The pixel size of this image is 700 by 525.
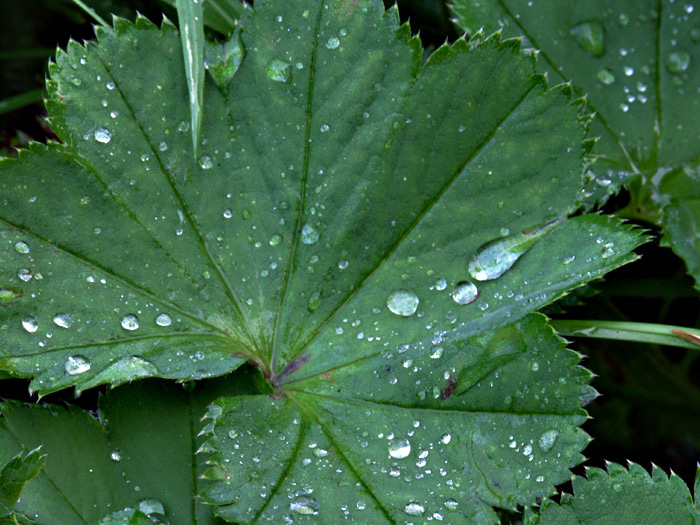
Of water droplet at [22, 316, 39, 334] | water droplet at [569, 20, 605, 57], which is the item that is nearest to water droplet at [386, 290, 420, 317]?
water droplet at [22, 316, 39, 334]

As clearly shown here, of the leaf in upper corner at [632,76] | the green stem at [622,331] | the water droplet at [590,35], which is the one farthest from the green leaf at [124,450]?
the water droplet at [590,35]

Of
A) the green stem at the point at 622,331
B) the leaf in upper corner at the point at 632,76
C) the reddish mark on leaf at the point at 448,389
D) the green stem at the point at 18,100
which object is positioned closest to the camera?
the reddish mark on leaf at the point at 448,389

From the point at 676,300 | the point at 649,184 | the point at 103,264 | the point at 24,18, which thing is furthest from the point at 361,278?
the point at 24,18

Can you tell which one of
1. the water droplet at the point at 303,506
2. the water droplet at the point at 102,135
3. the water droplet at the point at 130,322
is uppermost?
the water droplet at the point at 102,135

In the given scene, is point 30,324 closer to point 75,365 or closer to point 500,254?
point 75,365

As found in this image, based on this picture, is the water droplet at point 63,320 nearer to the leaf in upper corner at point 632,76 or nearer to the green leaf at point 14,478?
the green leaf at point 14,478

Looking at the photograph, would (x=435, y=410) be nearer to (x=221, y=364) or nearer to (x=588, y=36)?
(x=221, y=364)

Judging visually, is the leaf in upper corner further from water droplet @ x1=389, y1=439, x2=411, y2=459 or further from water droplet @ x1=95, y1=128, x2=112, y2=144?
water droplet @ x1=95, y1=128, x2=112, y2=144

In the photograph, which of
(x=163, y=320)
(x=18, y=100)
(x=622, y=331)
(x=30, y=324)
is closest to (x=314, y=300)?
(x=163, y=320)
